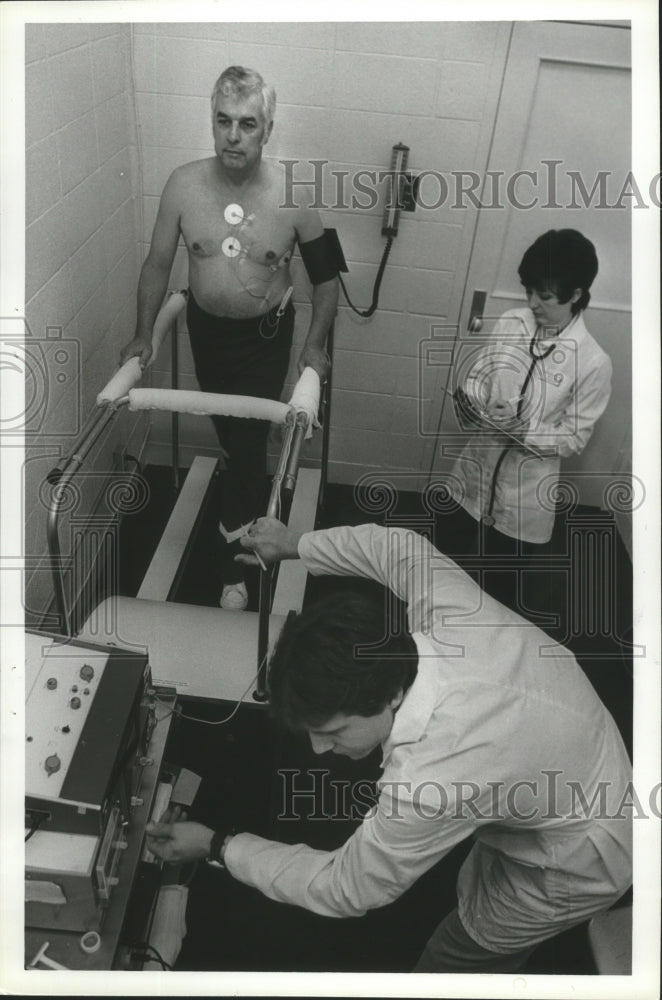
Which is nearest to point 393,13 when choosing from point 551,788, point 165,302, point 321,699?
point 165,302

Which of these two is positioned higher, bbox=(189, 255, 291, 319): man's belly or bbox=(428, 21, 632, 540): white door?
bbox=(428, 21, 632, 540): white door

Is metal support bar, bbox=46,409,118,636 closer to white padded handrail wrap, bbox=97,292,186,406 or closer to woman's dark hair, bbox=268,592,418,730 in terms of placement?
white padded handrail wrap, bbox=97,292,186,406

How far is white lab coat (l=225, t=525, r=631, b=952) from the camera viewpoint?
1106 millimetres

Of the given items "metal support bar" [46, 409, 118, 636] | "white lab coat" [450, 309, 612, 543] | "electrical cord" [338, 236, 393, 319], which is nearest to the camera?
"metal support bar" [46, 409, 118, 636]

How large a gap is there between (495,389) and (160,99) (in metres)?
1.30

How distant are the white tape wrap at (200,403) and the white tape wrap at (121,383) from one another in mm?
36

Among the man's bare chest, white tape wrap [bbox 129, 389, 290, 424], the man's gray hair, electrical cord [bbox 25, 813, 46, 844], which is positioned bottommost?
electrical cord [bbox 25, 813, 46, 844]

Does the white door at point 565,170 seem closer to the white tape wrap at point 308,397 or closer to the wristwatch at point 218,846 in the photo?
the white tape wrap at point 308,397

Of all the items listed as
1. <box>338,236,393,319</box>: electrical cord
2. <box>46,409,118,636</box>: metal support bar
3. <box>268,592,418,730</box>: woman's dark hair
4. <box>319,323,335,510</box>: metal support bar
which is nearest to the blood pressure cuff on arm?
<box>319,323,335,510</box>: metal support bar

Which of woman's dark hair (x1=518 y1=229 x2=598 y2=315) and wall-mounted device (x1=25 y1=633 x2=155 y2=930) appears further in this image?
woman's dark hair (x1=518 y1=229 x2=598 y2=315)

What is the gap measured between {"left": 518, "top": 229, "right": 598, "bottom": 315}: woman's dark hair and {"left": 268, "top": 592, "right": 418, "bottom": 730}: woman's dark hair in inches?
46.2

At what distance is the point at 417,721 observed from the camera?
3.78ft

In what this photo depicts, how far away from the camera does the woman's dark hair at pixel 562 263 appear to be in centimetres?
197

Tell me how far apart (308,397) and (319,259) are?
54 cm
